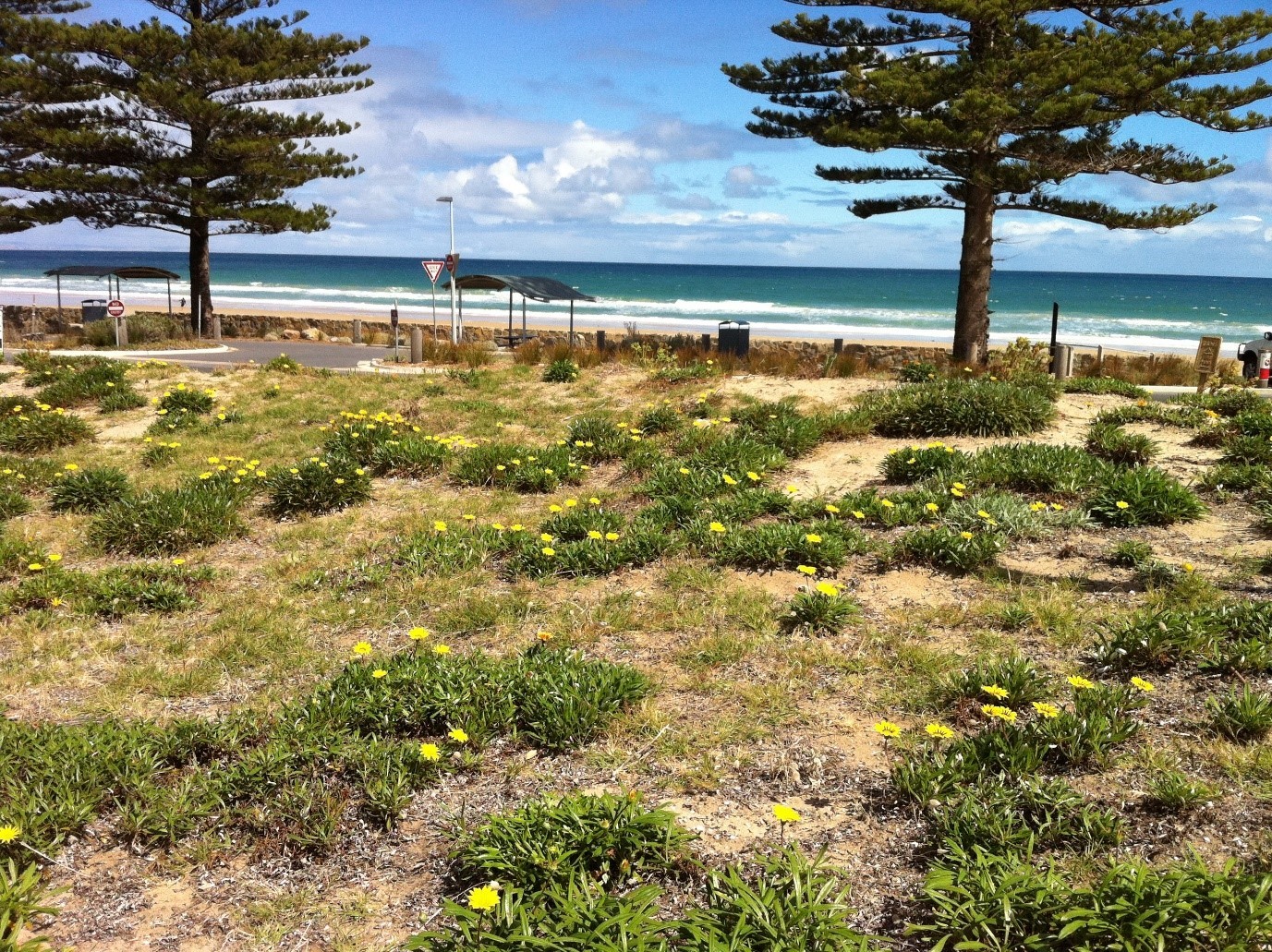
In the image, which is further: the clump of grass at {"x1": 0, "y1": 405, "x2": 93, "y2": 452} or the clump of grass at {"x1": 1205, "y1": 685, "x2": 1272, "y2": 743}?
the clump of grass at {"x1": 0, "y1": 405, "x2": 93, "y2": 452}

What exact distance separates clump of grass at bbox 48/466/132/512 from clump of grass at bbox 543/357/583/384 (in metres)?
5.16

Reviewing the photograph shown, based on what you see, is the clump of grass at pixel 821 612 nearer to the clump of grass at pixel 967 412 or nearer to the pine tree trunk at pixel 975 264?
the clump of grass at pixel 967 412

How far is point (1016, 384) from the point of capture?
871 cm

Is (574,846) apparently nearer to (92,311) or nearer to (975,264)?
(975,264)

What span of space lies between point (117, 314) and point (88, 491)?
663 inches

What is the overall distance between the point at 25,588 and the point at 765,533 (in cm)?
419

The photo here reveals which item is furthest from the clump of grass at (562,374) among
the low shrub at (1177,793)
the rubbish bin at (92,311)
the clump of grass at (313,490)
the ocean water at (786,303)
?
the ocean water at (786,303)

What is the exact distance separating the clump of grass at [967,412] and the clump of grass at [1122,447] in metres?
0.73

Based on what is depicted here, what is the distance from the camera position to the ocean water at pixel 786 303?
150 feet

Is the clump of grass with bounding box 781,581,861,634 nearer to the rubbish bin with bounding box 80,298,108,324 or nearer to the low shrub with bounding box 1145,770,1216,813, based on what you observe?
the low shrub with bounding box 1145,770,1216,813

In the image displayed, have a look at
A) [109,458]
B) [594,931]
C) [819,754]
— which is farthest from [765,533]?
[109,458]

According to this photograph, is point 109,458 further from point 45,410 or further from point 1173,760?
point 1173,760

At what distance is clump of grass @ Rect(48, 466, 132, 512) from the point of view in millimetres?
6883

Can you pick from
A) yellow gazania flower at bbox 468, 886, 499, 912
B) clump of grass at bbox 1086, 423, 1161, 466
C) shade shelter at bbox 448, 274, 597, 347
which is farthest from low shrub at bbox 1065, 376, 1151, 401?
shade shelter at bbox 448, 274, 597, 347
